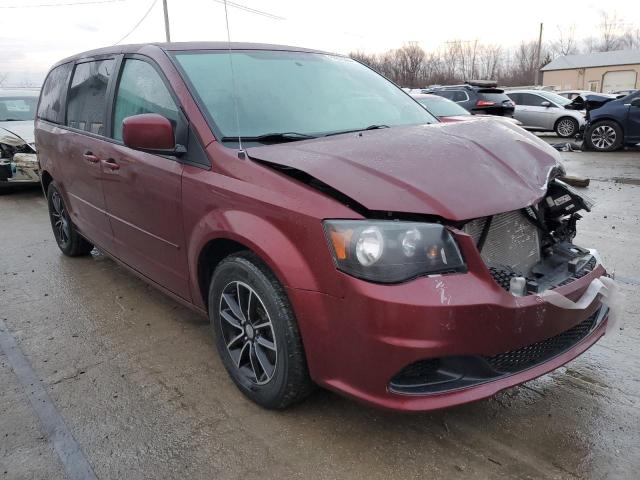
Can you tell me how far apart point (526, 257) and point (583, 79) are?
2750 inches

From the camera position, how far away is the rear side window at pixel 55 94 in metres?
4.57

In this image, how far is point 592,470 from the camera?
2174mm

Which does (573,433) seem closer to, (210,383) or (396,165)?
(396,165)

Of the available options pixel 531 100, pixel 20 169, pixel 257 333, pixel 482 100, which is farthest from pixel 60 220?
pixel 531 100

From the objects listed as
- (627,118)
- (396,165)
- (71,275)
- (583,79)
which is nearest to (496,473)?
(396,165)

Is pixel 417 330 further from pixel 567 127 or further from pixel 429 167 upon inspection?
pixel 567 127

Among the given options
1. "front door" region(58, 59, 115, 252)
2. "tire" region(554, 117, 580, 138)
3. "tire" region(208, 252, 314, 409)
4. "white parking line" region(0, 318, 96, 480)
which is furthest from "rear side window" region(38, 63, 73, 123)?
"tire" region(554, 117, 580, 138)

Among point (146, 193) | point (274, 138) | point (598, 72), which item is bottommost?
point (146, 193)

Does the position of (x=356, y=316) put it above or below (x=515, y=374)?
above

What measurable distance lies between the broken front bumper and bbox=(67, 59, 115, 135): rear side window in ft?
14.1

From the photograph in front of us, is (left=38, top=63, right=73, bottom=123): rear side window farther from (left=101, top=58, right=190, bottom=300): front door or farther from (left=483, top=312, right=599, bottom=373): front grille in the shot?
(left=483, top=312, right=599, bottom=373): front grille

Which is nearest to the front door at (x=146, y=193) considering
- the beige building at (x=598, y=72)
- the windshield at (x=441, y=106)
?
the windshield at (x=441, y=106)

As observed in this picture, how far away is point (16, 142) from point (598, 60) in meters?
69.4

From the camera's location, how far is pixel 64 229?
5.10 meters
